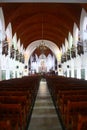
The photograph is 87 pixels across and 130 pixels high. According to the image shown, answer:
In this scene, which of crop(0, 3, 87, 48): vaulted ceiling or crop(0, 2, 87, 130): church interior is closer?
crop(0, 2, 87, 130): church interior

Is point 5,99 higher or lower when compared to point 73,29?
lower

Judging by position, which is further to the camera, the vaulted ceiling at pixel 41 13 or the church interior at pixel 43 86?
the vaulted ceiling at pixel 41 13

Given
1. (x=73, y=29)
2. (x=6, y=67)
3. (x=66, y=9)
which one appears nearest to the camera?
(x=66, y=9)

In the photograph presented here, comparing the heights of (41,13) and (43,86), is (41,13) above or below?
above

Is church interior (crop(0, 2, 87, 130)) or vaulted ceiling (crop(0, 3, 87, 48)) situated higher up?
vaulted ceiling (crop(0, 3, 87, 48))

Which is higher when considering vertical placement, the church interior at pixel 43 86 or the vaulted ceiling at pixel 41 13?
the vaulted ceiling at pixel 41 13

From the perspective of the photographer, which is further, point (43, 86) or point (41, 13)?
point (41, 13)

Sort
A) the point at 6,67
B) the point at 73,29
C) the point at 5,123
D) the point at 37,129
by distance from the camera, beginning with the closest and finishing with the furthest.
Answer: the point at 5,123
the point at 37,129
the point at 6,67
the point at 73,29

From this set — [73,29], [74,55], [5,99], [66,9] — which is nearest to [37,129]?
[5,99]

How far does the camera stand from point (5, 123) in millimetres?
4457

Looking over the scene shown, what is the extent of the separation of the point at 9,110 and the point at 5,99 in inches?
68.3

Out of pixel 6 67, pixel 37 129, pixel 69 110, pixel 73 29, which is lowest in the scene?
pixel 37 129

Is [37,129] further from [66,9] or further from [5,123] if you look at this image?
[66,9]

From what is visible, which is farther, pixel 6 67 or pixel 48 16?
pixel 48 16
